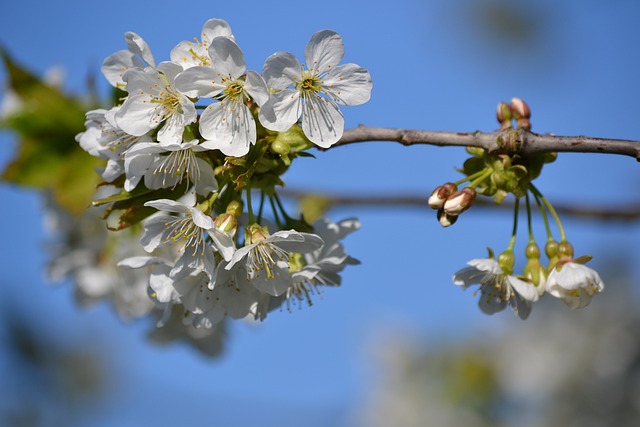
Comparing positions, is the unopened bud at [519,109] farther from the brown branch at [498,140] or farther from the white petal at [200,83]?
the white petal at [200,83]

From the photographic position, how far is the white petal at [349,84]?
181 centimetres

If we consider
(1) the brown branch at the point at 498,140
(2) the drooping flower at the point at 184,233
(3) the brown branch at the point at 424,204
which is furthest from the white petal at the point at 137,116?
(3) the brown branch at the point at 424,204

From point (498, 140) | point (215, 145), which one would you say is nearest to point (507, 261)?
point (498, 140)

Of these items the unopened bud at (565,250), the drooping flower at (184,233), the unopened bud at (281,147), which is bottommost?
the drooping flower at (184,233)

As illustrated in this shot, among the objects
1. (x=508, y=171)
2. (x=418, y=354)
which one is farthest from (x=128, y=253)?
(x=418, y=354)

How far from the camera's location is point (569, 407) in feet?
18.7

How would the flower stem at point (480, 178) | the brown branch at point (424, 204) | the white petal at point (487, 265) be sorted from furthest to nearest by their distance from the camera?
the brown branch at point (424, 204) → the white petal at point (487, 265) → the flower stem at point (480, 178)

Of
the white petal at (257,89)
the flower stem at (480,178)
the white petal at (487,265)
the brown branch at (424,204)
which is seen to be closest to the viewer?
the white petal at (257,89)

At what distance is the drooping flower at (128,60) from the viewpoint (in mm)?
1760

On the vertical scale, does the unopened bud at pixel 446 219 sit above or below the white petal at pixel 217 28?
below

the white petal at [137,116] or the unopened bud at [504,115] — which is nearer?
the white petal at [137,116]

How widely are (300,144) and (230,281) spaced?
49 centimetres

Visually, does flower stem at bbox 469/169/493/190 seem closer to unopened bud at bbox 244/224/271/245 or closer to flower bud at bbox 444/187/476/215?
flower bud at bbox 444/187/476/215

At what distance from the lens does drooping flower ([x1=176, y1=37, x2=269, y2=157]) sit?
167 centimetres
